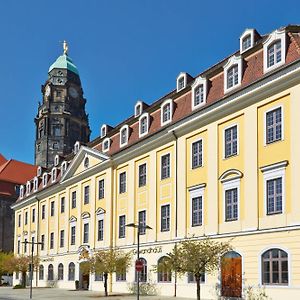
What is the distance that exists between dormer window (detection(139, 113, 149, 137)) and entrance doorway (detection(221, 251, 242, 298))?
13.9 meters

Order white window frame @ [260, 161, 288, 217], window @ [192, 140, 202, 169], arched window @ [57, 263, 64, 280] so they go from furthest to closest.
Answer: arched window @ [57, 263, 64, 280] → window @ [192, 140, 202, 169] → white window frame @ [260, 161, 288, 217]

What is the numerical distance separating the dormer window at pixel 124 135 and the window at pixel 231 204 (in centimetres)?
1480

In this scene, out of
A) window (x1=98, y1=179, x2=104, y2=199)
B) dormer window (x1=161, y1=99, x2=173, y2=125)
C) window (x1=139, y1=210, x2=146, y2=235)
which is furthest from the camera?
window (x1=98, y1=179, x2=104, y2=199)

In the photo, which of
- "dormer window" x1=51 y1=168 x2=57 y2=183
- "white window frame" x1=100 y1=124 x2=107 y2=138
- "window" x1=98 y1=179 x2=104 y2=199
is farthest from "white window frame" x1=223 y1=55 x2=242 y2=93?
"dormer window" x1=51 y1=168 x2=57 y2=183

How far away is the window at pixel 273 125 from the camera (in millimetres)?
28297

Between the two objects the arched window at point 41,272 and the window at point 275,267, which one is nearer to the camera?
the window at point 275,267

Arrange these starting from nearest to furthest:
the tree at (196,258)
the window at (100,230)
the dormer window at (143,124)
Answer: the tree at (196,258) → the dormer window at (143,124) → the window at (100,230)

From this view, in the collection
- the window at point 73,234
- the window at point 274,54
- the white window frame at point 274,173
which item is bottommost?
the window at point 73,234

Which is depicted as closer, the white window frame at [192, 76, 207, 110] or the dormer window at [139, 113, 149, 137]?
the white window frame at [192, 76, 207, 110]

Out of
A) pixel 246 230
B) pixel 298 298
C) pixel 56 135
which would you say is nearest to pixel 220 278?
pixel 246 230

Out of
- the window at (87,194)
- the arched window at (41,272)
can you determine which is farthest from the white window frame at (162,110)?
the arched window at (41,272)

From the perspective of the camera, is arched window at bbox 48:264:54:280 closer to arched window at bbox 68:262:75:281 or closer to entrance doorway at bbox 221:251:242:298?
arched window at bbox 68:262:75:281

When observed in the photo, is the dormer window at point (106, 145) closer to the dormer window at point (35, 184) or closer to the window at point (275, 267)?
the dormer window at point (35, 184)

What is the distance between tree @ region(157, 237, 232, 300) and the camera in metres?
28.2
